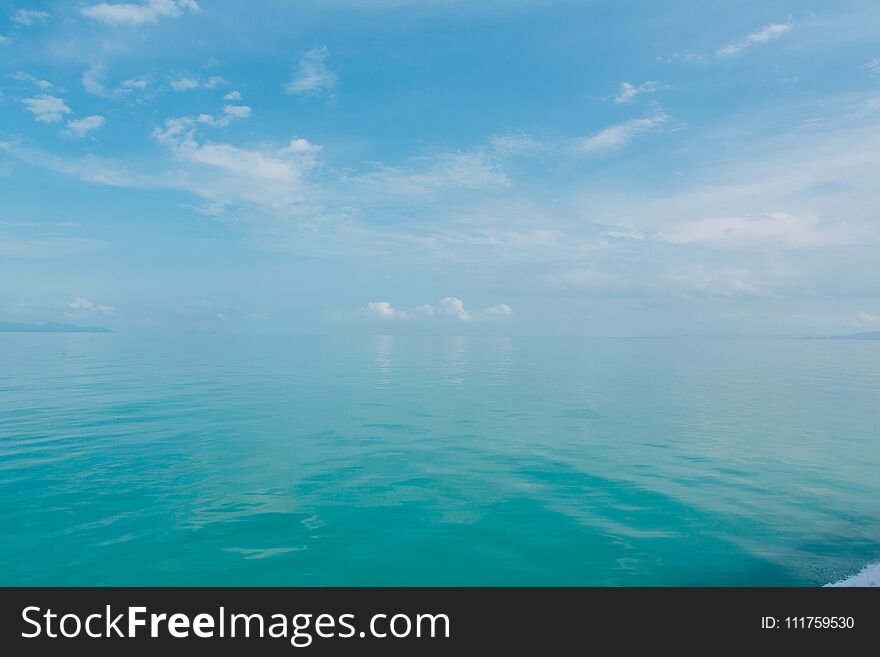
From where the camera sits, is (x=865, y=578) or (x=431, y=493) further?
(x=431, y=493)

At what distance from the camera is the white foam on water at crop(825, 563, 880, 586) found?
11.1 m

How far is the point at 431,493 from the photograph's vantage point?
17.8m

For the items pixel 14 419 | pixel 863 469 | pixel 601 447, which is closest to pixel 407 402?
pixel 601 447

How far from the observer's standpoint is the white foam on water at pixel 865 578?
11.1m

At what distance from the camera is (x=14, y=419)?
2975 cm

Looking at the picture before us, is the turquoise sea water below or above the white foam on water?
above

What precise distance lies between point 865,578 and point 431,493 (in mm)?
11771

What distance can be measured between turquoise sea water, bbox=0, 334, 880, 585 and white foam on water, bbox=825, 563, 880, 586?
0.40 meters

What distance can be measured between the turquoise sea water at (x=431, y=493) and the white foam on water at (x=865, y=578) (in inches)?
15.6

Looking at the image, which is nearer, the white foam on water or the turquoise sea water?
the white foam on water

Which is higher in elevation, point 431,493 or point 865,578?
point 431,493
